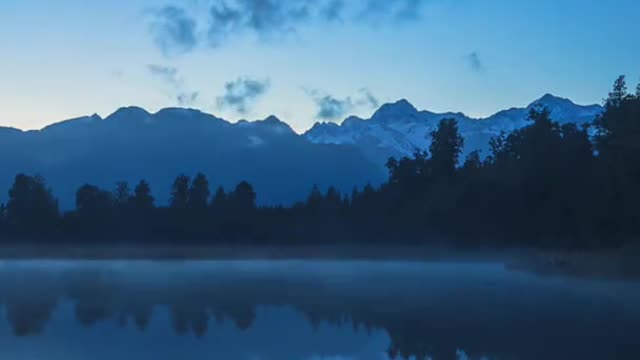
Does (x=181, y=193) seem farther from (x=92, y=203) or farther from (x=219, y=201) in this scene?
(x=92, y=203)

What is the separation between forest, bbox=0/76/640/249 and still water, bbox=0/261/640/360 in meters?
21.7

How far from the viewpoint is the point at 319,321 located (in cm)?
2702

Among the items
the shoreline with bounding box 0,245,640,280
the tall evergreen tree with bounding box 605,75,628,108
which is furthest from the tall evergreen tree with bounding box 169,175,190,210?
the tall evergreen tree with bounding box 605,75,628,108

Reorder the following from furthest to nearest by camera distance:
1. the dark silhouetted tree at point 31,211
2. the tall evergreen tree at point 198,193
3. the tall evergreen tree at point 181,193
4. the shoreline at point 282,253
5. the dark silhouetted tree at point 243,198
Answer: the tall evergreen tree at point 181,193 < the tall evergreen tree at point 198,193 < the dark silhouetted tree at point 243,198 < the dark silhouetted tree at point 31,211 < the shoreline at point 282,253

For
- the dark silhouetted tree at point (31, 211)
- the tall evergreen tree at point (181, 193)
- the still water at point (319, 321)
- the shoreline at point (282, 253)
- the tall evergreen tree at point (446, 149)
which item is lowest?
the still water at point (319, 321)

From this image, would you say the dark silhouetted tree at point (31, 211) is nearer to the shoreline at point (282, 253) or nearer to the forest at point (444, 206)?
the forest at point (444, 206)

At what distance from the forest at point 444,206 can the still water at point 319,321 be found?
21728 millimetres

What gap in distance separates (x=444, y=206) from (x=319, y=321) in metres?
66.9

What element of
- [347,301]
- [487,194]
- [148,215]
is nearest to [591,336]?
[347,301]

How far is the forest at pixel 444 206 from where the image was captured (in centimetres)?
6544

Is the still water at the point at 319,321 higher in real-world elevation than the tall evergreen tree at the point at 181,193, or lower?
lower

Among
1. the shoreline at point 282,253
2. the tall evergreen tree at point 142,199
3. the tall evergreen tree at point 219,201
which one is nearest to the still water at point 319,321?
the shoreline at point 282,253

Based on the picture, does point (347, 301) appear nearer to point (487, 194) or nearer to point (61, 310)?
point (61, 310)

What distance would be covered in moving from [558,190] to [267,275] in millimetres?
26285
